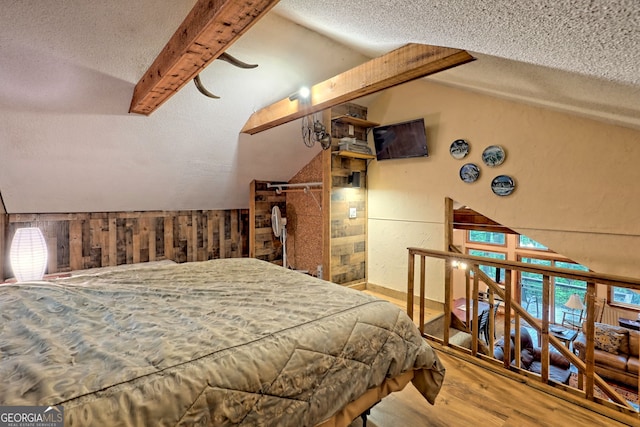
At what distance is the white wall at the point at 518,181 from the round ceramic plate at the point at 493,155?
53 millimetres

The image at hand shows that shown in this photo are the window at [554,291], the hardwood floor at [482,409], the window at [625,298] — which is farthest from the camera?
the window at [554,291]

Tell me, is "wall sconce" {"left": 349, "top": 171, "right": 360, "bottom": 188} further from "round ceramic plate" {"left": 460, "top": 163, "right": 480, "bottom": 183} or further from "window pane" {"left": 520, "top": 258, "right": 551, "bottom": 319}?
"window pane" {"left": 520, "top": 258, "right": 551, "bottom": 319}

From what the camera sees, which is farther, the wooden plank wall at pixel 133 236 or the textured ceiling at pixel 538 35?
the wooden plank wall at pixel 133 236

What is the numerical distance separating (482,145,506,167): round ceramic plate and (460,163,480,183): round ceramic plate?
12cm

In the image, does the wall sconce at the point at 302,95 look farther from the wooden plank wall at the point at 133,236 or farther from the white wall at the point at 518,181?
the wooden plank wall at the point at 133,236

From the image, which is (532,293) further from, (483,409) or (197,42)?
(197,42)

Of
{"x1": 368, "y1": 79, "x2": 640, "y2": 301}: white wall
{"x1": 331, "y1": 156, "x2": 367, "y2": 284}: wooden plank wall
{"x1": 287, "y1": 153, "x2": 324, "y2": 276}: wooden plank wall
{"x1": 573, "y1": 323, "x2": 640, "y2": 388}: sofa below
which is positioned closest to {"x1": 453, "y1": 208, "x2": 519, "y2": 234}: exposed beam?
{"x1": 368, "y1": 79, "x2": 640, "y2": 301}: white wall

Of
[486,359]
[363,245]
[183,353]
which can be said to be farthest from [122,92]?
[486,359]

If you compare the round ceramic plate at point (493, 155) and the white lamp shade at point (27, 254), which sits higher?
the round ceramic plate at point (493, 155)

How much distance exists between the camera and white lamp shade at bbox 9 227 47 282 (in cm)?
291

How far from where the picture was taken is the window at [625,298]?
21.5 ft

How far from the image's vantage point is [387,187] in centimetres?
425

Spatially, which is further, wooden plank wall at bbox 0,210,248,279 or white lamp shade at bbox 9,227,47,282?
wooden plank wall at bbox 0,210,248,279

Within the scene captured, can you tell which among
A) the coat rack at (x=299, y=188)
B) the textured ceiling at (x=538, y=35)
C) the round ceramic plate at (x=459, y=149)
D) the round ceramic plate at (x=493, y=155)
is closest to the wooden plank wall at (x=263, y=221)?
the coat rack at (x=299, y=188)
